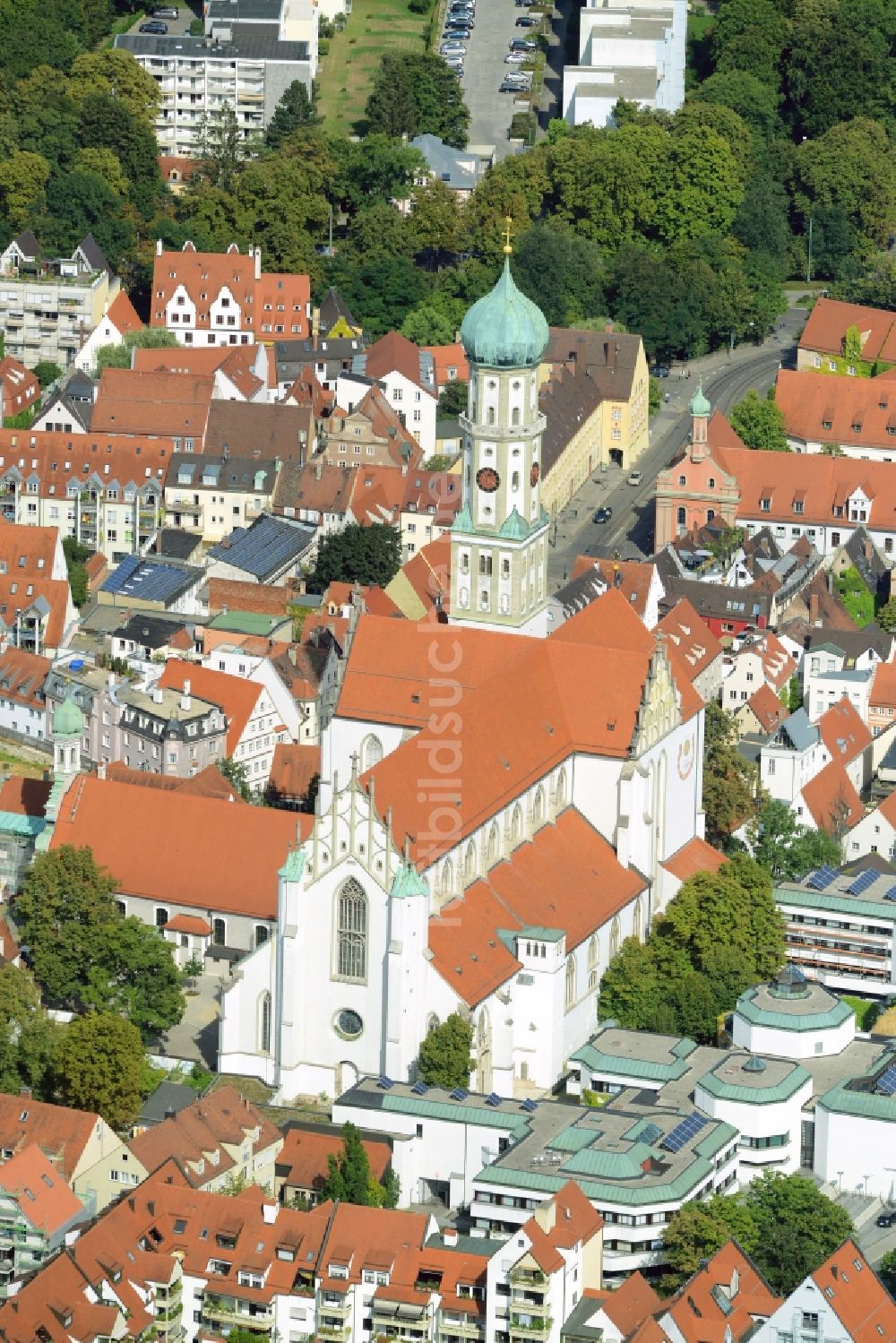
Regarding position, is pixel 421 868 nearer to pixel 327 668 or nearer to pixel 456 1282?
pixel 456 1282

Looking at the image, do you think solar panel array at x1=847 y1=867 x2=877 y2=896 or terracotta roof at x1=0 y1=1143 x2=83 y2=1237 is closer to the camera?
terracotta roof at x1=0 y1=1143 x2=83 y2=1237

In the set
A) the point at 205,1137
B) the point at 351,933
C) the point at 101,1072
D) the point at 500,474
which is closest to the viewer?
the point at 205,1137

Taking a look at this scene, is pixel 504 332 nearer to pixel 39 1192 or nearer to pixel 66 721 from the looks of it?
pixel 66 721

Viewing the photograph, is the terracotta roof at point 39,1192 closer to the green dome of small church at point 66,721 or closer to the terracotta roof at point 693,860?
the green dome of small church at point 66,721

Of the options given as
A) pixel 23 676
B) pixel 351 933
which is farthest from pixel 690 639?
pixel 351 933

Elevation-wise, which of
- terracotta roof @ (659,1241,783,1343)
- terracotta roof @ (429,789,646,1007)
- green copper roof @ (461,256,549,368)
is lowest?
terracotta roof @ (659,1241,783,1343)

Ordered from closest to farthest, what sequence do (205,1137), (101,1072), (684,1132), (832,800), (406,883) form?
(205,1137)
(684,1132)
(101,1072)
(406,883)
(832,800)

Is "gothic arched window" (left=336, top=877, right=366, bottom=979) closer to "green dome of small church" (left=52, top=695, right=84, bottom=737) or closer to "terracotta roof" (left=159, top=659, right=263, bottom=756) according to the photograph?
"green dome of small church" (left=52, top=695, right=84, bottom=737)

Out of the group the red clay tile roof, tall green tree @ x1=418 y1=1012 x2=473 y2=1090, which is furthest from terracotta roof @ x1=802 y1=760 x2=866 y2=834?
tall green tree @ x1=418 y1=1012 x2=473 y2=1090
